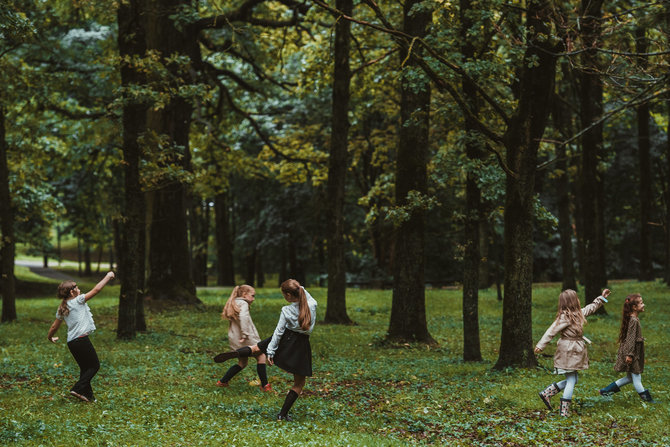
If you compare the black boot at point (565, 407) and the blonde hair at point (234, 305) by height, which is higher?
the blonde hair at point (234, 305)

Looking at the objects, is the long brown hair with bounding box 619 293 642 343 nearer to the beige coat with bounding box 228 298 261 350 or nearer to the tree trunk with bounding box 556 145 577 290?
the beige coat with bounding box 228 298 261 350

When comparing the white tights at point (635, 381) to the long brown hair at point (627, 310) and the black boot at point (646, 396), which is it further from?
the long brown hair at point (627, 310)

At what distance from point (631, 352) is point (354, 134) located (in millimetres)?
25171

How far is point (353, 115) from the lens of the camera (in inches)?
1111

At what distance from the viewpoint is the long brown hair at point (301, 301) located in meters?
9.15

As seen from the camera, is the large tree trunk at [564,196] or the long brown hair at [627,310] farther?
the large tree trunk at [564,196]

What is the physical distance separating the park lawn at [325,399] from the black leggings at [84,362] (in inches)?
10.1

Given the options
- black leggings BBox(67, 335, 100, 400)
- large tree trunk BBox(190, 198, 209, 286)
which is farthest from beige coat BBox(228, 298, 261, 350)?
large tree trunk BBox(190, 198, 209, 286)

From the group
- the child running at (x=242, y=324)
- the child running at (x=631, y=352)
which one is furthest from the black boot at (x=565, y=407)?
the child running at (x=242, y=324)

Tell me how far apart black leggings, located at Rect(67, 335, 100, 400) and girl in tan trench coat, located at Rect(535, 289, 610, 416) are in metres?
6.86

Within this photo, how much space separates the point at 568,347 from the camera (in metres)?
10.0

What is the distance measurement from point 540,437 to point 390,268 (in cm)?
2821

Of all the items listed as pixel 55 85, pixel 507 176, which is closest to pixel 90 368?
pixel 507 176

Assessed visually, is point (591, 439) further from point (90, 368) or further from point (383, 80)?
point (383, 80)
